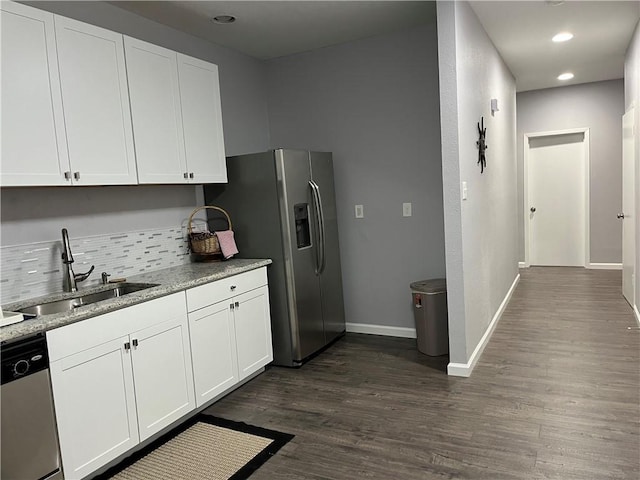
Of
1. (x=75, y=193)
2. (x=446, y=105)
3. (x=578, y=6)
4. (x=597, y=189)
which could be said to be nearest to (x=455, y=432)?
(x=446, y=105)

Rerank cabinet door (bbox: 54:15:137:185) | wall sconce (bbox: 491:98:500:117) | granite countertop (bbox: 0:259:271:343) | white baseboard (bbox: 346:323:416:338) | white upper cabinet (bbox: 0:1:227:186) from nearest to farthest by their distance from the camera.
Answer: granite countertop (bbox: 0:259:271:343), white upper cabinet (bbox: 0:1:227:186), cabinet door (bbox: 54:15:137:185), white baseboard (bbox: 346:323:416:338), wall sconce (bbox: 491:98:500:117)

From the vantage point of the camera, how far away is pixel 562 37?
450cm

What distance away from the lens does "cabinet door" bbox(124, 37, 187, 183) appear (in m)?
2.94

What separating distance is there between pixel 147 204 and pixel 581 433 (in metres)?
3.00

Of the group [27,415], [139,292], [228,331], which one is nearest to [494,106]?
[228,331]

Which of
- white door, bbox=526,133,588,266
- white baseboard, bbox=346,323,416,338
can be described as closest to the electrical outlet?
white baseboard, bbox=346,323,416,338

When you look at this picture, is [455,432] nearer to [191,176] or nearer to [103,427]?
[103,427]

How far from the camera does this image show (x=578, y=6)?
3.72 m

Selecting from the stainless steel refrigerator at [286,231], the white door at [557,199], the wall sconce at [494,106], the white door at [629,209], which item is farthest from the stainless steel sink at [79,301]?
the white door at [557,199]

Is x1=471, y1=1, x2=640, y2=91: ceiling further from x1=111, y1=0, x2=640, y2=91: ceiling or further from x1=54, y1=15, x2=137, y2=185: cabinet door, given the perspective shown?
x1=54, y1=15, x2=137, y2=185: cabinet door

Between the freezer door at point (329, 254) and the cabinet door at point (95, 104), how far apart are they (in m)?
1.59

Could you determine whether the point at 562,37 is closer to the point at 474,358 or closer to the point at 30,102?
the point at 474,358

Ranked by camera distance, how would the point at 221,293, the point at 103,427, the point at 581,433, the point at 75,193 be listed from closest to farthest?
the point at 103,427 < the point at 581,433 < the point at 75,193 < the point at 221,293

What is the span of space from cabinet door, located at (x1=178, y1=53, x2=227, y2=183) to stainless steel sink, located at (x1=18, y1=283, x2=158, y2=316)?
847 millimetres
